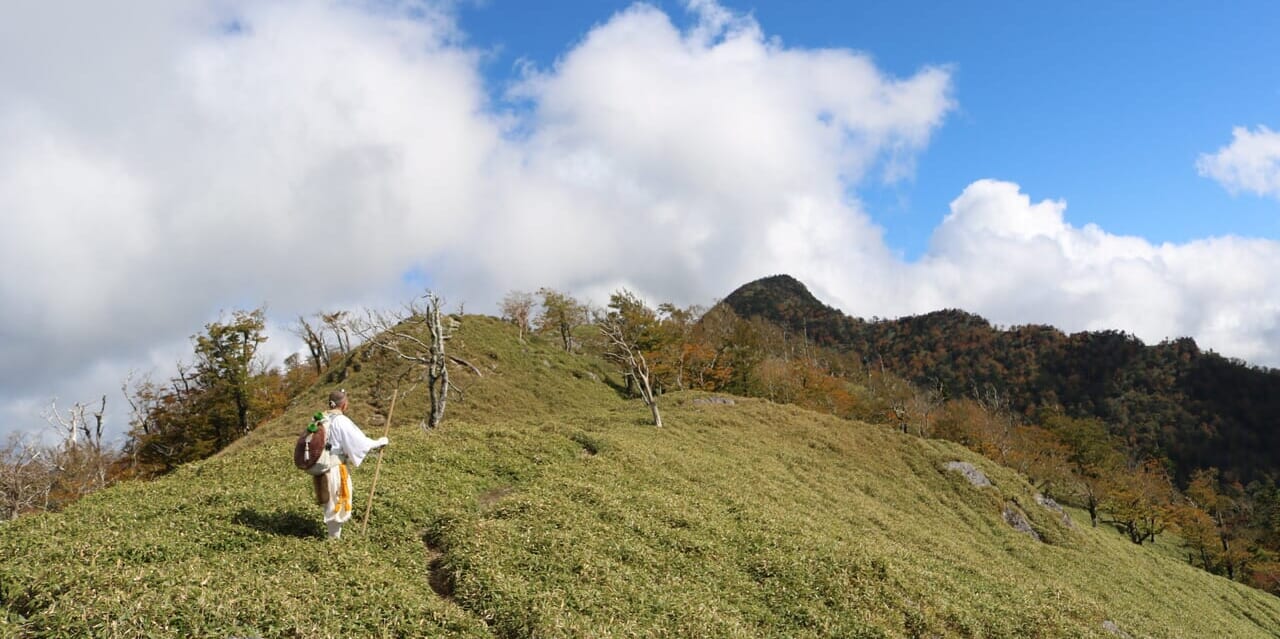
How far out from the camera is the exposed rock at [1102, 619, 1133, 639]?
18984mm

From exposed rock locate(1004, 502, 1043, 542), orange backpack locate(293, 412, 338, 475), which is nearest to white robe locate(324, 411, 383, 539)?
orange backpack locate(293, 412, 338, 475)

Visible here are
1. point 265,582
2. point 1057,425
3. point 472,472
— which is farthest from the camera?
point 1057,425

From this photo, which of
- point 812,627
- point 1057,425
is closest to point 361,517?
point 812,627

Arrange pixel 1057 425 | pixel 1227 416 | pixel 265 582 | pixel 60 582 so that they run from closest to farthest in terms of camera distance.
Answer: pixel 60 582 < pixel 265 582 < pixel 1057 425 < pixel 1227 416

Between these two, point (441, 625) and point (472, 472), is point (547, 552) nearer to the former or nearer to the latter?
point (441, 625)

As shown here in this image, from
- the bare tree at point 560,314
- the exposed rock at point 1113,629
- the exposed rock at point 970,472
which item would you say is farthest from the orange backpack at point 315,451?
the bare tree at point 560,314

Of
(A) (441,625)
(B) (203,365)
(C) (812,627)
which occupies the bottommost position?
(C) (812,627)

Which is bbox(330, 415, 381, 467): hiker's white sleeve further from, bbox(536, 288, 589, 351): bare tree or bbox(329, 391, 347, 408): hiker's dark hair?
bbox(536, 288, 589, 351): bare tree

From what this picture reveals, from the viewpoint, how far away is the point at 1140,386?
527 ft

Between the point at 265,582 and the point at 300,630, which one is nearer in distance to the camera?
the point at 300,630

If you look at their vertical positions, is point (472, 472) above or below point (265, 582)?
above

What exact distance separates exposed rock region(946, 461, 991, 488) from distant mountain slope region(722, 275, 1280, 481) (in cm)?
8910

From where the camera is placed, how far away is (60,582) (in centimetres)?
900

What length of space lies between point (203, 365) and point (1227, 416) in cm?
20965
